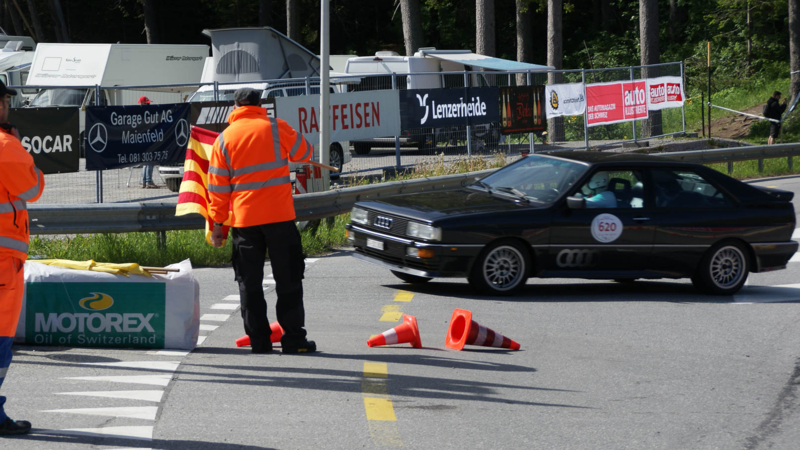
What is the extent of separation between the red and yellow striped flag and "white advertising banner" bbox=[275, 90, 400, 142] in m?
9.33

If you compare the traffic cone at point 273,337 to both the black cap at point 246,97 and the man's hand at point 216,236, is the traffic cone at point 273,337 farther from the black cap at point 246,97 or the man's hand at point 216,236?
the black cap at point 246,97

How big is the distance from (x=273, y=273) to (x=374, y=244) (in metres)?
2.94

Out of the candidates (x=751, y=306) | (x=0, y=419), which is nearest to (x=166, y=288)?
(x=0, y=419)

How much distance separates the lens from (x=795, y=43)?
3027cm

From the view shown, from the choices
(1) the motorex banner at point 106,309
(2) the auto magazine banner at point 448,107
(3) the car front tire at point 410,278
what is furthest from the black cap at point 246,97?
(2) the auto magazine banner at point 448,107

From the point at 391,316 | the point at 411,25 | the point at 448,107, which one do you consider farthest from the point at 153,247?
the point at 411,25

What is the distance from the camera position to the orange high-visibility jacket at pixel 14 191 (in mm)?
4871

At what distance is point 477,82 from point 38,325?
67.3ft

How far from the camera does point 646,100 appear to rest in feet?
83.3

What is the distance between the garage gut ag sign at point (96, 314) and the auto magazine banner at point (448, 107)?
12731 millimetres

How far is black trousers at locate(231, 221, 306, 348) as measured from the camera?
22.0ft

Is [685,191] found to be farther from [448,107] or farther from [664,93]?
[664,93]

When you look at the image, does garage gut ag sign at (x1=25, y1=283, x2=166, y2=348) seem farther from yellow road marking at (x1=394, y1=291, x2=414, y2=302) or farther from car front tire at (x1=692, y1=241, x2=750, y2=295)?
car front tire at (x1=692, y1=241, x2=750, y2=295)

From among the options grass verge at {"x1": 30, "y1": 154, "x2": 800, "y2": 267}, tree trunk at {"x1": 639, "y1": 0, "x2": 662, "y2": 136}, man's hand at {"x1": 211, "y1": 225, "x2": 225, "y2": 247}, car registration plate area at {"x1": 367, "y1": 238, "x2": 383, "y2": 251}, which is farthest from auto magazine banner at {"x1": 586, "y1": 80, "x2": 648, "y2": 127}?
man's hand at {"x1": 211, "y1": 225, "x2": 225, "y2": 247}
